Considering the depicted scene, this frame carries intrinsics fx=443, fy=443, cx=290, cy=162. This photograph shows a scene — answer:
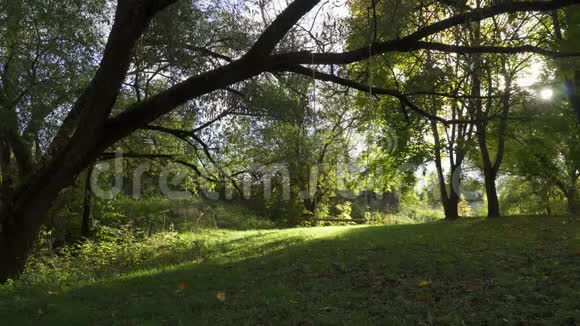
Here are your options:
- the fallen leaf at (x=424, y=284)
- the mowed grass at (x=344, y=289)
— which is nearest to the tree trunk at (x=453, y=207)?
the mowed grass at (x=344, y=289)

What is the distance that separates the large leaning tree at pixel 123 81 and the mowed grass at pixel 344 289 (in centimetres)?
138

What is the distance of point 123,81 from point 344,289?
445 cm

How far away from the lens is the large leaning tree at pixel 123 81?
5.65m

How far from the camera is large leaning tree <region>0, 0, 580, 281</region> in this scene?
5.65 meters

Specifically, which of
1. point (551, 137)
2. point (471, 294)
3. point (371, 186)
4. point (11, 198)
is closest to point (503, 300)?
point (471, 294)

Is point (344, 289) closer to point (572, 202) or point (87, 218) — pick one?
point (87, 218)

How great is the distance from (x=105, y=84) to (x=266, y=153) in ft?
23.5

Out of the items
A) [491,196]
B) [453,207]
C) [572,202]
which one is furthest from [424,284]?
[572,202]

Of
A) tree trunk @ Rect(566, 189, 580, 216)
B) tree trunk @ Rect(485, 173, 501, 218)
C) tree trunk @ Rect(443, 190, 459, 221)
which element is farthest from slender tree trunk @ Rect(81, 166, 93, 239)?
tree trunk @ Rect(566, 189, 580, 216)

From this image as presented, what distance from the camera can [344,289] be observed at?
589cm

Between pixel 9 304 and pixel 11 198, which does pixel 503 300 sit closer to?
pixel 9 304

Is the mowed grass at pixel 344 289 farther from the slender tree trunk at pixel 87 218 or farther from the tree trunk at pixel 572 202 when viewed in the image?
the tree trunk at pixel 572 202

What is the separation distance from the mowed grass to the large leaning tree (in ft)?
4.54

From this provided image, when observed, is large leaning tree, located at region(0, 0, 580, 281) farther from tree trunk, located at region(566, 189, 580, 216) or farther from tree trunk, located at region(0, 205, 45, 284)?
tree trunk, located at region(566, 189, 580, 216)
